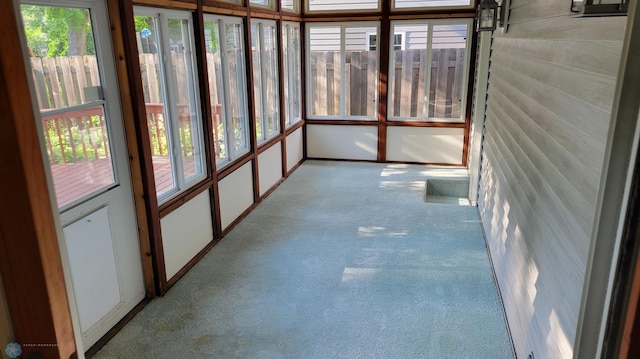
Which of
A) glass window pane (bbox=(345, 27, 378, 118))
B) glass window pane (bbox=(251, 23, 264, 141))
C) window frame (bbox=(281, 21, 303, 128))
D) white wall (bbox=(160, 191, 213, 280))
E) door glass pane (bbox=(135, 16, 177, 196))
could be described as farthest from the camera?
glass window pane (bbox=(345, 27, 378, 118))

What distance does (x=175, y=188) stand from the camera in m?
3.66

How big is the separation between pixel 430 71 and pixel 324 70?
1.60 metres

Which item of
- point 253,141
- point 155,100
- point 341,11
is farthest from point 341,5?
point 155,100

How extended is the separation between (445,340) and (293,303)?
1.07m

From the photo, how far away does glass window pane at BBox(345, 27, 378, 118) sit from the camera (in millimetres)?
6797

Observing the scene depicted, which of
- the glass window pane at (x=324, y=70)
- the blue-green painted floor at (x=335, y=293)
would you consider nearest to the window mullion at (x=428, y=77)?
the glass window pane at (x=324, y=70)

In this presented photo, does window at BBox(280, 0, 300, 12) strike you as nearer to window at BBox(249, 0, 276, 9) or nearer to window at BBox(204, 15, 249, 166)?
window at BBox(249, 0, 276, 9)

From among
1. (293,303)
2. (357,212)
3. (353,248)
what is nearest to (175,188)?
(293,303)

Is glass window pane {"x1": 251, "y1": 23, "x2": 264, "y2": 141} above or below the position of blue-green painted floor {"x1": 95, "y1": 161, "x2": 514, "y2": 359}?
above

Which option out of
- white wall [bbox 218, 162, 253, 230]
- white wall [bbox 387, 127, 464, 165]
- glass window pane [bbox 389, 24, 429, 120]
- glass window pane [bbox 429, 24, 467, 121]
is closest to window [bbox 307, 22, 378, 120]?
glass window pane [bbox 389, 24, 429, 120]

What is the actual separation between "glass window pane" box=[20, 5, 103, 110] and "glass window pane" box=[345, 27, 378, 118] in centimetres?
470

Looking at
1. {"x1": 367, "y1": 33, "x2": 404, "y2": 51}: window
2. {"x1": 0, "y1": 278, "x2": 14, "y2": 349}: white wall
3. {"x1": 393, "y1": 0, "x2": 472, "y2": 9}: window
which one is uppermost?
{"x1": 393, "y1": 0, "x2": 472, "y2": 9}: window

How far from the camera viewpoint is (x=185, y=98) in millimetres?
3781

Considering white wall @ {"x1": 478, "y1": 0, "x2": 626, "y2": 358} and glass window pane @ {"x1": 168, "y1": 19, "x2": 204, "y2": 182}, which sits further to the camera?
glass window pane @ {"x1": 168, "y1": 19, "x2": 204, "y2": 182}
